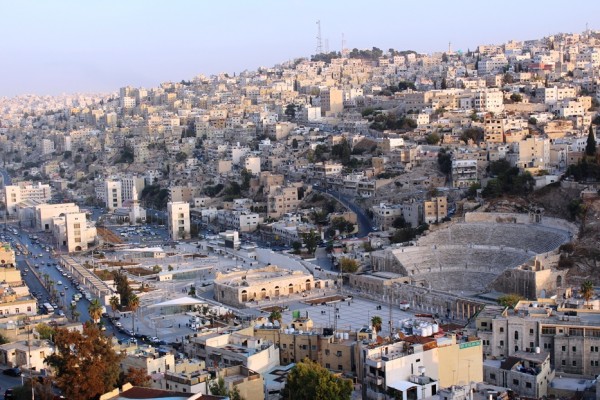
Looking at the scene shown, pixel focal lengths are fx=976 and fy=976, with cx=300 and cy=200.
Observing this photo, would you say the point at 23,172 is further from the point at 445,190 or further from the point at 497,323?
the point at 497,323

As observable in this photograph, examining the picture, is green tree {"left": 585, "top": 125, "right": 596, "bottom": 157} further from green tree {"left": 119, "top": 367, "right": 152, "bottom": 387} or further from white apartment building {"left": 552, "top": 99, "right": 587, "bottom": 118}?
green tree {"left": 119, "top": 367, "right": 152, "bottom": 387}

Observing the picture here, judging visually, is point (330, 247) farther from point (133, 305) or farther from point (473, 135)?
point (473, 135)

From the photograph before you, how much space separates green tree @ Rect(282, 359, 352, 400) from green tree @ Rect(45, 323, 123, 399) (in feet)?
8.10

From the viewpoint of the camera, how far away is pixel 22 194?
4988cm

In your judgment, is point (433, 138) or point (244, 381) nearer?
point (244, 381)

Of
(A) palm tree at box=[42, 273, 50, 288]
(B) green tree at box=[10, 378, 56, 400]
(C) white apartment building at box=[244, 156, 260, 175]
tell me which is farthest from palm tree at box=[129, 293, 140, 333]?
(C) white apartment building at box=[244, 156, 260, 175]

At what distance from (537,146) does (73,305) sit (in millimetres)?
17599

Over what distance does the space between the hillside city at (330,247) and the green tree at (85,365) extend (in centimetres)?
3

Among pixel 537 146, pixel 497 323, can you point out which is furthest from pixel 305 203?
pixel 497 323

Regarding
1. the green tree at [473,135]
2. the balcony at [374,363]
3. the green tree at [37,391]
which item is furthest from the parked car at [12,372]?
the green tree at [473,135]

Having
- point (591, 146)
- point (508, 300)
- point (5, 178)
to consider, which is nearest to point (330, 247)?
point (591, 146)

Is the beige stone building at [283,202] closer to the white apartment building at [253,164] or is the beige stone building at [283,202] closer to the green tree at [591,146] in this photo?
the white apartment building at [253,164]

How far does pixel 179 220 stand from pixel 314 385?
25669 millimetres

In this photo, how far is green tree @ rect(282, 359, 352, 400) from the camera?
13195mm
